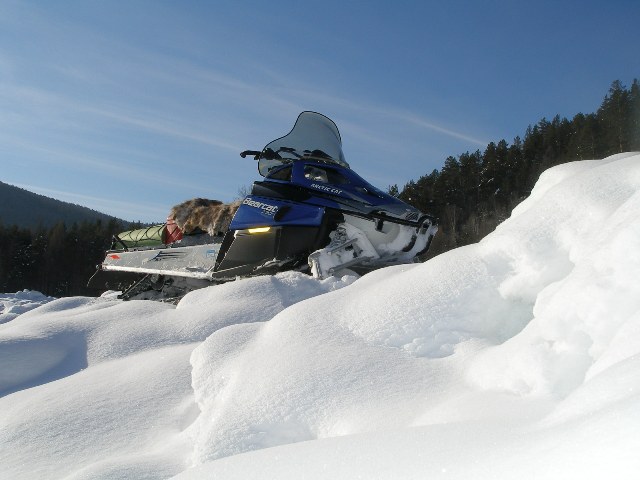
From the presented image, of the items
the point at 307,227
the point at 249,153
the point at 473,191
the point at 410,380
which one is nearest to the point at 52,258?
the point at 473,191

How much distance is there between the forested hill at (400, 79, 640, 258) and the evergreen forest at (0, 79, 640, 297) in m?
0.05

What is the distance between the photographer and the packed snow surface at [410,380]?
0.96 meters

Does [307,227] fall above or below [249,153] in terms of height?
below

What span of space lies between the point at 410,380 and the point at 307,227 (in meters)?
3.35

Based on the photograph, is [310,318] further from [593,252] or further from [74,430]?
[593,252]

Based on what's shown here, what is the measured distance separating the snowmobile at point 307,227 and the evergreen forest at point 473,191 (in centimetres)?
1853

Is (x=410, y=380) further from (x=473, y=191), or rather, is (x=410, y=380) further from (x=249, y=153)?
(x=473, y=191)

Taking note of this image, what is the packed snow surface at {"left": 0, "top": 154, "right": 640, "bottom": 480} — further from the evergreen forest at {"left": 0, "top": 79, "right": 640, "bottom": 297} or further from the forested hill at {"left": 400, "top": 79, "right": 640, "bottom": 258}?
the forested hill at {"left": 400, "top": 79, "right": 640, "bottom": 258}

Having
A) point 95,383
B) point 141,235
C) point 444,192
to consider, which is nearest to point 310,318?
point 95,383

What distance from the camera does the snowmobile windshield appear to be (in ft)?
19.1

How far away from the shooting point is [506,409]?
136 centimetres

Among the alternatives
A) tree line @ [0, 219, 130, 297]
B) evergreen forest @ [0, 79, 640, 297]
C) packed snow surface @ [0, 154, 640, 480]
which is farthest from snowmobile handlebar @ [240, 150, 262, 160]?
tree line @ [0, 219, 130, 297]

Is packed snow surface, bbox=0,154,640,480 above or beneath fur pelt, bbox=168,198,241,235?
beneath

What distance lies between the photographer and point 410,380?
1820mm
